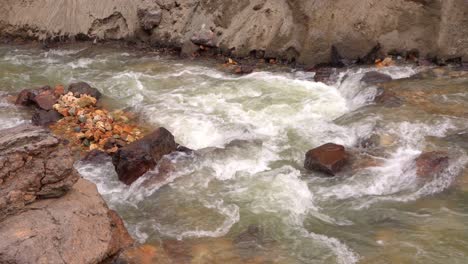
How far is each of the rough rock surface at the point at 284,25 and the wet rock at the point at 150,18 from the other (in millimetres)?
101

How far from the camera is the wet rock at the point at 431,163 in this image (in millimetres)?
7259

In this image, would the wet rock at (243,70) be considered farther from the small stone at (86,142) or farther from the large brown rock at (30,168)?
the large brown rock at (30,168)

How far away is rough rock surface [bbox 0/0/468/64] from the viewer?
38.4 ft

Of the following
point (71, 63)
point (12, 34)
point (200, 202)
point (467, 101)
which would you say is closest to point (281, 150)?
point (200, 202)

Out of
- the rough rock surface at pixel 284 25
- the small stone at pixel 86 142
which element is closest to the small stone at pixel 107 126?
the small stone at pixel 86 142

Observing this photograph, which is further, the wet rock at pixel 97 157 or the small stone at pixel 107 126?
the small stone at pixel 107 126

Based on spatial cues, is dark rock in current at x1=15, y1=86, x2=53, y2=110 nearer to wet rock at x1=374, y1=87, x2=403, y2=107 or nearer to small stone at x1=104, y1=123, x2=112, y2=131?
small stone at x1=104, y1=123, x2=112, y2=131

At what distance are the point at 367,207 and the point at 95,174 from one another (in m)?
4.27

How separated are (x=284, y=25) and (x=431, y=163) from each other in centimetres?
644

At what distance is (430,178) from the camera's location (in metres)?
7.17

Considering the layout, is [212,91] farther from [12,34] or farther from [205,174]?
[12,34]

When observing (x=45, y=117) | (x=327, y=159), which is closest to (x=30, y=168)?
(x=327, y=159)

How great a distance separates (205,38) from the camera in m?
13.3

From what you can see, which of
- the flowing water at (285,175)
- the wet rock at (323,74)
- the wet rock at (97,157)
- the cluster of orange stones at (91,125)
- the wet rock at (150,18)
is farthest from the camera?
the wet rock at (150,18)
